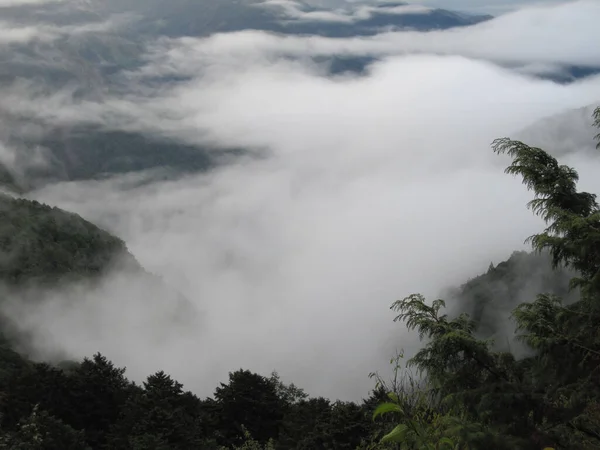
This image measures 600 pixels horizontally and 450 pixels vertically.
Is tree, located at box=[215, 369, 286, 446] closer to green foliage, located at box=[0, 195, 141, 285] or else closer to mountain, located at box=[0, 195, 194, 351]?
mountain, located at box=[0, 195, 194, 351]

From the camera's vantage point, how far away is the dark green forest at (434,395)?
7.54 meters

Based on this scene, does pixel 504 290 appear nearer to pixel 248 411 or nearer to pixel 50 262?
pixel 248 411

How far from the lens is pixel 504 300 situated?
106500mm

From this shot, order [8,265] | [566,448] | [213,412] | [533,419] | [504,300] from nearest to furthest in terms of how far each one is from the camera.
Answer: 1. [566,448]
2. [533,419]
3. [213,412]
4. [8,265]
5. [504,300]

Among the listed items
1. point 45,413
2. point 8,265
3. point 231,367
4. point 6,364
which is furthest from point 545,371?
point 231,367

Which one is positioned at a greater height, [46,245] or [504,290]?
[46,245]

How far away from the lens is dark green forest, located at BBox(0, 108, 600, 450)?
754 centimetres

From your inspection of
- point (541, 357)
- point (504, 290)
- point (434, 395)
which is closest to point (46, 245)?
point (504, 290)

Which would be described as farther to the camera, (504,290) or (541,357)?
(504,290)

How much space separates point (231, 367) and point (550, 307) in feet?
579

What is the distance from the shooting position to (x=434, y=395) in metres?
8.63

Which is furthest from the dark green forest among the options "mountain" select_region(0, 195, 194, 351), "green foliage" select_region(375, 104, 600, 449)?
"mountain" select_region(0, 195, 194, 351)

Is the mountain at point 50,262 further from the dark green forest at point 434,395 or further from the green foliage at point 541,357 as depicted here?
the green foliage at point 541,357

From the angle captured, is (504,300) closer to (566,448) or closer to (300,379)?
(300,379)
